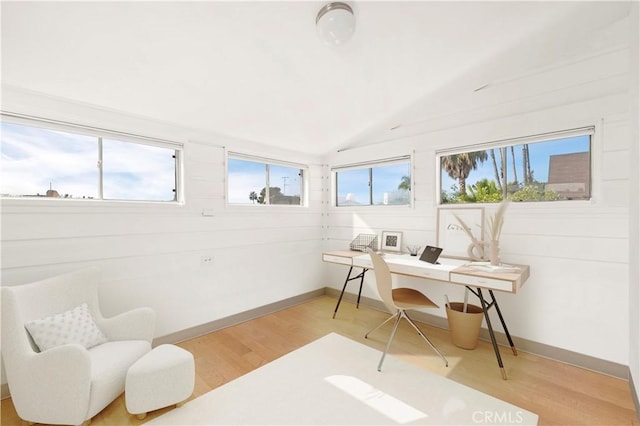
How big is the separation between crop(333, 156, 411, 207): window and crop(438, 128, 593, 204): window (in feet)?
1.59

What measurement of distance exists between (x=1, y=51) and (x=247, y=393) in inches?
104

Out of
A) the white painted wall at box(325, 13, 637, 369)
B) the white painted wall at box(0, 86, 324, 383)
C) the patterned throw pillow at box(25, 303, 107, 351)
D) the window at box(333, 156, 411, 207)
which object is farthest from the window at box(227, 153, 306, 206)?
the white painted wall at box(325, 13, 637, 369)

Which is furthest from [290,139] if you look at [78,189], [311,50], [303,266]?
[78,189]

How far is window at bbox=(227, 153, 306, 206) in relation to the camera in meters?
3.38

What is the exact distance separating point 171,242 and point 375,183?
257 centimetres

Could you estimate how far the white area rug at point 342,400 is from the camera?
1730 millimetres

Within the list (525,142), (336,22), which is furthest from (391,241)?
(336,22)

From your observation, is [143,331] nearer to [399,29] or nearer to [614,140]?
[399,29]

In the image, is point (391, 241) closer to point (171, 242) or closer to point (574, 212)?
point (574, 212)

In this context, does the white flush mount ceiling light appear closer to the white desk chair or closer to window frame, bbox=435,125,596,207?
the white desk chair

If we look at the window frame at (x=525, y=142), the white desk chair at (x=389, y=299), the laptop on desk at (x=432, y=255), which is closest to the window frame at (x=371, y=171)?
the window frame at (x=525, y=142)

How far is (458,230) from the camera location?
290 centimetres

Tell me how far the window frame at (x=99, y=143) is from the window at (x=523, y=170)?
284cm

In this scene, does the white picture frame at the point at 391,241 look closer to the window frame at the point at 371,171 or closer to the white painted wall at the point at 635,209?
the window frame at the point at 371,171
